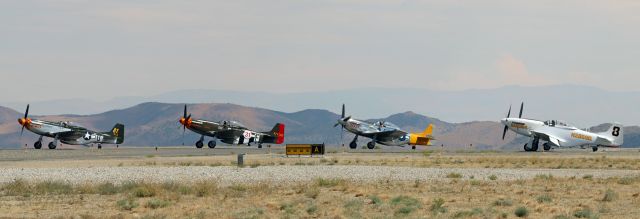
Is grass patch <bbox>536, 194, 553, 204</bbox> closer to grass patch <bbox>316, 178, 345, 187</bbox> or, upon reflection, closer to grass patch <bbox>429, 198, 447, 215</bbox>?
grass patch <bbox>429, 198, 447, 215</bbox>

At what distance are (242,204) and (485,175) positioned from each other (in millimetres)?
19988

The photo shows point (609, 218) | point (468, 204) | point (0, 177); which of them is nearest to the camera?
point (609, 218)

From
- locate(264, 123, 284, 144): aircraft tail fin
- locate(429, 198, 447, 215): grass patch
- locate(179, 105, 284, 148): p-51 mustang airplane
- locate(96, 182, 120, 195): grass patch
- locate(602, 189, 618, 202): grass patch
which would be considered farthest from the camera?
locate(264, 123, 284, 144): aircraft tail fin

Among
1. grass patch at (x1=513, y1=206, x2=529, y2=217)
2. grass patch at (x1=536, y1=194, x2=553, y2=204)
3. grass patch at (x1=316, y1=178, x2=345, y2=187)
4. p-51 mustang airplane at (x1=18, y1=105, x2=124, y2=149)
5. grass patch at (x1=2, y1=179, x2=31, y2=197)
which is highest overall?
p-51 mustang airplane at (x1=18, y1=105, x2=124, y2=149)

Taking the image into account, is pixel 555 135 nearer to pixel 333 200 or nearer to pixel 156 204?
pixel 333 200

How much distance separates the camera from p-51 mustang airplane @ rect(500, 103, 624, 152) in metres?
96.6

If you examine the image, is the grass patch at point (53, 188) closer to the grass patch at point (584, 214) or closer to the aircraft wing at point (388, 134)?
the grass patch at point (584, 214)

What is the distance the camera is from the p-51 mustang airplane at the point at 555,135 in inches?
3802

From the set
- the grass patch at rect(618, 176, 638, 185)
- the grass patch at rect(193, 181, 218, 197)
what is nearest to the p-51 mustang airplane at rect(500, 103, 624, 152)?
the grass patch at rect(618, 176, 638, 185)

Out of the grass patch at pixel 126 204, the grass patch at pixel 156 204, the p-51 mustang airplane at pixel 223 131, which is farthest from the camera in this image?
the p-51 mustang airplane at pixel 223 131

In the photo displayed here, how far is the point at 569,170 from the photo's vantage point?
54562mm

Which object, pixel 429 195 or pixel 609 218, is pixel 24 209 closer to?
pixel 429 195

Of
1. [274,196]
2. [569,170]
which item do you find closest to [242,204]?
[274,196]

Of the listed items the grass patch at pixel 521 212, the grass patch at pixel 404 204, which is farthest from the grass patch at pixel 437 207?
the grass patch at pixel 521 212
